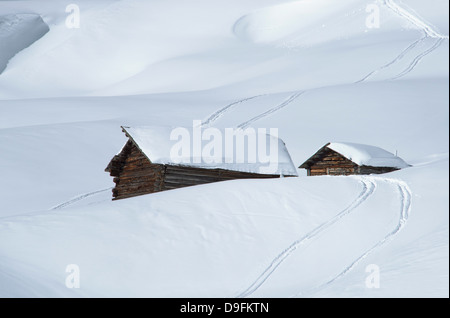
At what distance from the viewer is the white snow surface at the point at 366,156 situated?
31.8 m

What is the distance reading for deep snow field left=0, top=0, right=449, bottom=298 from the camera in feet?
48.1

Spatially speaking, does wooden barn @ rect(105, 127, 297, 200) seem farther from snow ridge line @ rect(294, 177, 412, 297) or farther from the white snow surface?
snow ridge line @ rect(294, 177, 412, 297)

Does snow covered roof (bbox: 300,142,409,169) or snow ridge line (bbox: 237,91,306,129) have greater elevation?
snow ridge line (bbox: 237,91,306,129)

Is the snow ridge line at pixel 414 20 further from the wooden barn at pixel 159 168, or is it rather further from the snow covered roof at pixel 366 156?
the wooden barn at pixel 159 168

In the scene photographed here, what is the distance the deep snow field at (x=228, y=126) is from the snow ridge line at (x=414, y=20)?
1.06 feet

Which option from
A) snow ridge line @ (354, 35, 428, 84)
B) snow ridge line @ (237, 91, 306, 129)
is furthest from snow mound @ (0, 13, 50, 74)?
snow ridge line @ (237, 91, 306, 129)

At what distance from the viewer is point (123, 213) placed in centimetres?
1738

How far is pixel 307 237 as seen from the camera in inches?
649

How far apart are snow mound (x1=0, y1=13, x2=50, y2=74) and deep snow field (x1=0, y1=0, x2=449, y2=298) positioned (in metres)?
0.30

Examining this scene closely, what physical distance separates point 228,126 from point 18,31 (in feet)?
214

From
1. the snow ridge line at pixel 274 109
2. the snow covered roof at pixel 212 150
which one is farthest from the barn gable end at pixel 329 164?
the snow ridge line at pixel 274 109

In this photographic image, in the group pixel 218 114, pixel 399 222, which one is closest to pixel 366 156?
pixel 399 222

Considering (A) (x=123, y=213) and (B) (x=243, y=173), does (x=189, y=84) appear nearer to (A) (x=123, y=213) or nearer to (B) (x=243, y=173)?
(B) (x=243, y=173)
